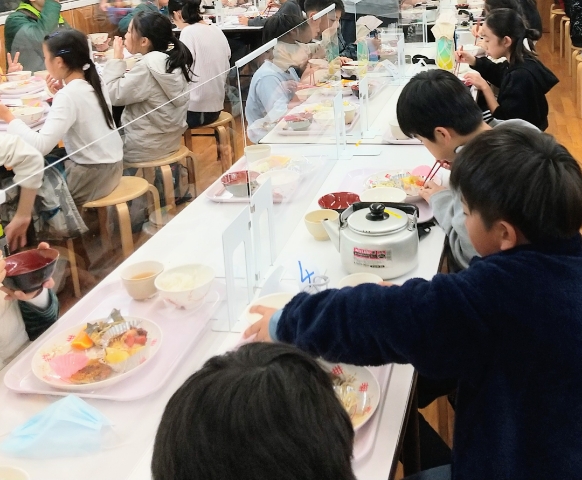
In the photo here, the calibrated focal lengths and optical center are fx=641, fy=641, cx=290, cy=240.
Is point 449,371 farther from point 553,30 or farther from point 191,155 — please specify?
point 553,30

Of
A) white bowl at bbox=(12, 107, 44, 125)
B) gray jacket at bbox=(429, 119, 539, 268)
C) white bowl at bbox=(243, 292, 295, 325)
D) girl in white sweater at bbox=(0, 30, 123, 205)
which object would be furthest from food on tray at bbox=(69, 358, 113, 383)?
white bowl at bbox=(12, 107, 44, 125)

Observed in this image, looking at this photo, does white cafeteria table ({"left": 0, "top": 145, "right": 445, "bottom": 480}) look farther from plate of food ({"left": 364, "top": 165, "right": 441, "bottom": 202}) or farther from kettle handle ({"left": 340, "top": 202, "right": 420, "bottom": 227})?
plate of food ({"left": 364, "top": 165, "right": 441, "bottom": 202})

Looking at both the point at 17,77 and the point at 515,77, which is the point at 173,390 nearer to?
the point at 515,77

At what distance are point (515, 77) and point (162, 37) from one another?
6.02 feet

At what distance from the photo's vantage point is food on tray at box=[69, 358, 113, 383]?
1.15 metres

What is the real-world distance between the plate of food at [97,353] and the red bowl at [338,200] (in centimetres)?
80

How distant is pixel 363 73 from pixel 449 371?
7.16ft

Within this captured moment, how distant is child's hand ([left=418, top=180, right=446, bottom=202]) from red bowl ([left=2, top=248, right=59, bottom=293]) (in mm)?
1054

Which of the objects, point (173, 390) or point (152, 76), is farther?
point (152, 76)

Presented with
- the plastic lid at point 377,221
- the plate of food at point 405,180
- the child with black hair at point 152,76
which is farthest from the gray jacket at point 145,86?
the plastic lid at point 377,221

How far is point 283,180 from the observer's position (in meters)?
1.93

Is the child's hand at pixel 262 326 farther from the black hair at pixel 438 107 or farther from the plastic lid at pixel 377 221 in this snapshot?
the black hair at pixel 438 107

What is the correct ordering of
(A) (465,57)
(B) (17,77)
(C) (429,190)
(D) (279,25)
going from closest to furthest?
1. (C) (429,190)
2. (D) (279,25)
3. (A) (465,57)
4. (B) (17,77)

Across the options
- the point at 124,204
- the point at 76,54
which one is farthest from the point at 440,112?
the point at 76,54
